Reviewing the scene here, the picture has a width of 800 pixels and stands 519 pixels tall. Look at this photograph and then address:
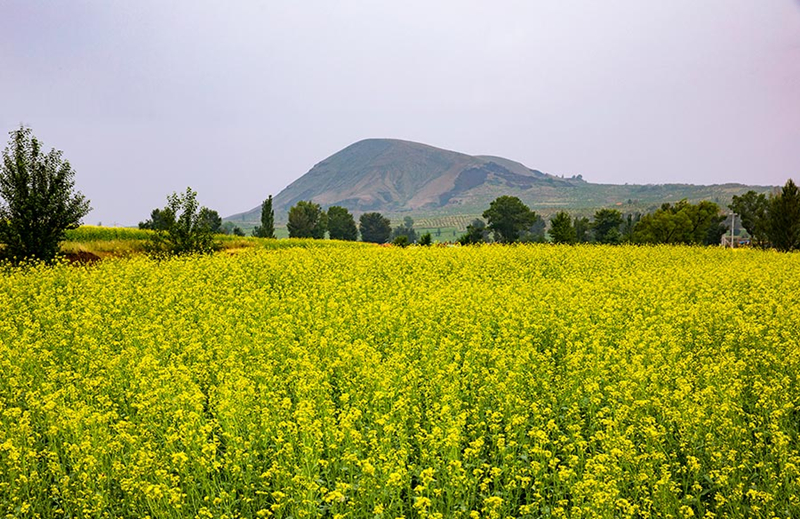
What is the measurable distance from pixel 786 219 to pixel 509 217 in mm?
53595

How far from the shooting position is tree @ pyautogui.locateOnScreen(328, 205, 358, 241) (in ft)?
387

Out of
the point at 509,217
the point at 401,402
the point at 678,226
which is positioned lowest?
the point at 401,402

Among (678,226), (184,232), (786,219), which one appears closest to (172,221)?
(184,232)

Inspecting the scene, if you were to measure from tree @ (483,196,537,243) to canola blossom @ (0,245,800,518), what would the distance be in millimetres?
78569

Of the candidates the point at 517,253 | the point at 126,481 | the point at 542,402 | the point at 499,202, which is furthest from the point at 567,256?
the point at 499,202

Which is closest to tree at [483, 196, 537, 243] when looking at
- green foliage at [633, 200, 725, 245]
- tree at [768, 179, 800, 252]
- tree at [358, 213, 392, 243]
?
green foliage at [633, 200, 725, 245]

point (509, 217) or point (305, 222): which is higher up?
point (509, 217)

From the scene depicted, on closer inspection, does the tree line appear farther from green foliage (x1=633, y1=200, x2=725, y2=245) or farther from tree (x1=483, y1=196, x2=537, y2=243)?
tree (x1=483, y1=196, x2=537, y2=243)

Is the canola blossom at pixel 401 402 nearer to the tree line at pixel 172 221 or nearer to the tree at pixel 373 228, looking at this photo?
the tree line at pixel 172 221

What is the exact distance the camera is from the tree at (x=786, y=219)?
42375 millimetres

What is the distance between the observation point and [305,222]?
341 feet

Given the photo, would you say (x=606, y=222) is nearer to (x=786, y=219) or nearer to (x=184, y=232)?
(x=786, y=219)

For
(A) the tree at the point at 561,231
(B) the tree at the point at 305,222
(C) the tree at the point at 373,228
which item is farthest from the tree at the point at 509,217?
(C) the tree at the point at 373,228

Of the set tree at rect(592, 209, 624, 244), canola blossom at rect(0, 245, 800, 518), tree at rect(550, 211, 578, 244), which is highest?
tree at rect(592, 209, 624, 244)
